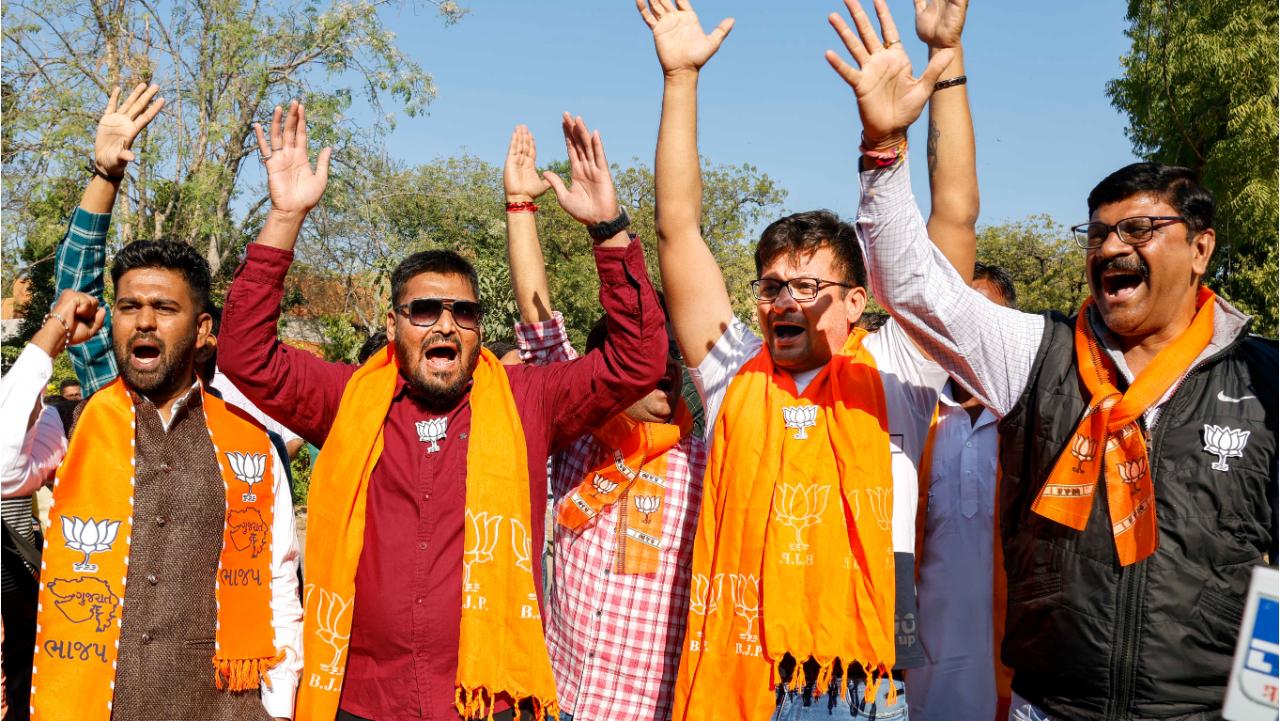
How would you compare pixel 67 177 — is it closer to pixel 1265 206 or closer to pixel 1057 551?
pixel 1057 551

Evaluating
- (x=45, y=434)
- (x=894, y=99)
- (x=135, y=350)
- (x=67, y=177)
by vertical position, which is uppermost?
(x=67, y=177)

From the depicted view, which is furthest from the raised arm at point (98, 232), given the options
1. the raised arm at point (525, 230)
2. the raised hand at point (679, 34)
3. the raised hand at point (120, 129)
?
the raised hand at point (679, 34)

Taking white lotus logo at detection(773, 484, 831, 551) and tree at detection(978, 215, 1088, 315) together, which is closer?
white lotus logo at detection(773, 484, 831, 551)

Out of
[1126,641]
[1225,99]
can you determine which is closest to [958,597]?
[1126,641]

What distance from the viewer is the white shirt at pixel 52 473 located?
3.09 m

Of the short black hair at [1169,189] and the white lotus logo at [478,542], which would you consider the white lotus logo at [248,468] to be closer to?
the white lotus logo at [478,542]

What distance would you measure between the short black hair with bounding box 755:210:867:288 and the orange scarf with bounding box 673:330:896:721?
0.26 metres

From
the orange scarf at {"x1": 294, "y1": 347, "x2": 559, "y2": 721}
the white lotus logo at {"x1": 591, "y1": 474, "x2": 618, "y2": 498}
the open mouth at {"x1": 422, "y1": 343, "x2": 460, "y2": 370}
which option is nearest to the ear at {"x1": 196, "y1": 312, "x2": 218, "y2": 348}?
the orange scarf at {"x1": 294, "y1": 347, "x2": 559, "y2": 721}

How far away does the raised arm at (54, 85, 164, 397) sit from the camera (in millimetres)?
3568

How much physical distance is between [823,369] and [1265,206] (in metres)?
16.8

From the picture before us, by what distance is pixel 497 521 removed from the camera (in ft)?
11.0

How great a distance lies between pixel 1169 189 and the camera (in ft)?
9.61

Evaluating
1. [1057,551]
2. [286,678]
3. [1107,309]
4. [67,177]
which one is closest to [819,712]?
[1057,551]

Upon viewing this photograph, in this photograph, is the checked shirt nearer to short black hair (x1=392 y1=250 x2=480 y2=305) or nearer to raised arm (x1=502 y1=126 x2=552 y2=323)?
raised arm (x1=502 y1=126 x2=552 y2=323)
